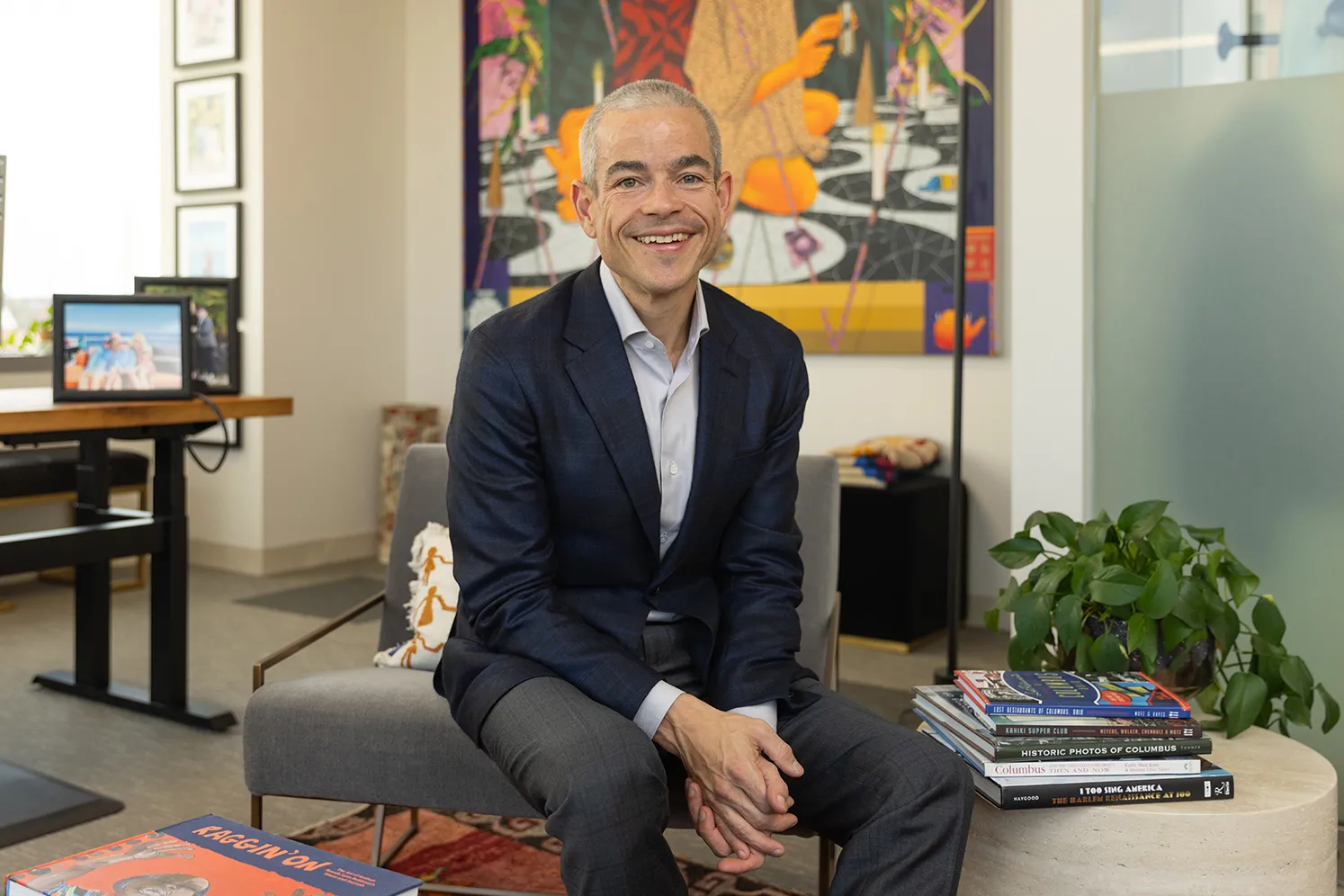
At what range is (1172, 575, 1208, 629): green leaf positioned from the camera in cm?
209

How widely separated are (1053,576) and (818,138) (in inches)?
135

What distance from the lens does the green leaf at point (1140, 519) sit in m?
2.21

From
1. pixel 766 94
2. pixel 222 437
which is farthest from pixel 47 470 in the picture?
pixel 766 94

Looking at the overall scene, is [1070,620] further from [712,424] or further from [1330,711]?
[712,424]

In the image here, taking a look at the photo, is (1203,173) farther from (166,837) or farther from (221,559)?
(221,559)

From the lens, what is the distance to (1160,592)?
206 centimetres

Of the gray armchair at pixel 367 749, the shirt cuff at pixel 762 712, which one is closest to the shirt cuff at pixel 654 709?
the shirt cuff at pixel 762 712

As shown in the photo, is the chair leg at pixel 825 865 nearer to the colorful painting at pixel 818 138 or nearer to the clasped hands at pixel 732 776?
the clasped hands at pixel 732 776

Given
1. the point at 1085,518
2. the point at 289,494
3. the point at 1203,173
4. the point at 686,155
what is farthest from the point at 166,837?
the point at 289,494

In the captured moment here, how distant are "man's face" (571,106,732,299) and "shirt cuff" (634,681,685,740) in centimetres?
58

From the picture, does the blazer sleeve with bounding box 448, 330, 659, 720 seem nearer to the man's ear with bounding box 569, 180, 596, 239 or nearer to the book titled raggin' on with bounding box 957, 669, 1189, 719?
the man's ear with bounding box 569, 180, 596, 239

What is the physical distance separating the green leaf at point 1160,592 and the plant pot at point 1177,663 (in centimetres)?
7

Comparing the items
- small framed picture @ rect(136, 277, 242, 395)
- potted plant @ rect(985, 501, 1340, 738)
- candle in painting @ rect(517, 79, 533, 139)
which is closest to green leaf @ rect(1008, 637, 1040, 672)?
potted plant @ rect(985, 501, 1340, 738)

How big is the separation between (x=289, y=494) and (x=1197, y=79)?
14.8ft
